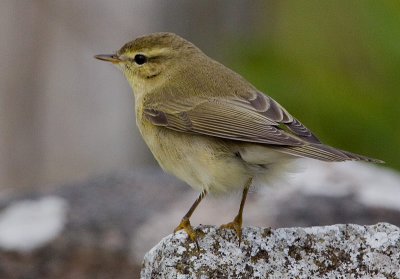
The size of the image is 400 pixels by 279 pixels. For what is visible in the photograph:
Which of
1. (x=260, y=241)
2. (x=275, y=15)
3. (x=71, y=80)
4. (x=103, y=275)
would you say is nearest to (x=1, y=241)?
(x=103, y=275)

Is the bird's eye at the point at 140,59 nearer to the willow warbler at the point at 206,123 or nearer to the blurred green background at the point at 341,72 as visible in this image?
the willow warbler at the point at 206,123

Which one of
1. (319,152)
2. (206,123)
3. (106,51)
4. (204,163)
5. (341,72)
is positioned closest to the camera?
(319,152)

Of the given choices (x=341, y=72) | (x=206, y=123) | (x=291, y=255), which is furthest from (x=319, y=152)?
(x=341, y=72)

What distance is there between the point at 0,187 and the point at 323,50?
20.1 feet

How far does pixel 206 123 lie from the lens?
6.35 m

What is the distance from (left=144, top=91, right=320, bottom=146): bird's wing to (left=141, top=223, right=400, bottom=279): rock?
1.03 m

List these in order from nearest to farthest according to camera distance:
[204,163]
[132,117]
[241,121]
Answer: [204,163]
[241,121]
[132,117]

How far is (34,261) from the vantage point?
297 inches

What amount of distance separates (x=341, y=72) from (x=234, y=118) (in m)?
4.30

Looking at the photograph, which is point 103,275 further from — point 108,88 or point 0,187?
point 108,88

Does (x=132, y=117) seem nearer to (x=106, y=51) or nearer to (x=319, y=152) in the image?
(x=106, y=51)

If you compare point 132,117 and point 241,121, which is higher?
point 241,121

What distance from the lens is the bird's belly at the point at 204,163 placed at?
6.03 meters

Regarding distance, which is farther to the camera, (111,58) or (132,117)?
(132,117)
